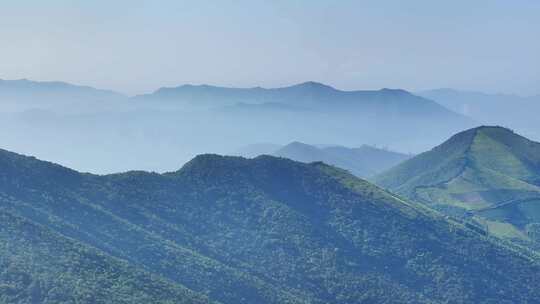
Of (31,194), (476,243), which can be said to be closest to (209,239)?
(31,194)

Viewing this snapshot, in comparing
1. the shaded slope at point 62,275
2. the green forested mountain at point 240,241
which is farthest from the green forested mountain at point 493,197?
the shaded slope at point 62,275

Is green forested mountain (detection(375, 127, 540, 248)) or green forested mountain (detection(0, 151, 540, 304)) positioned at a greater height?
green forested mountain (detection(375, 127, 540, 248))

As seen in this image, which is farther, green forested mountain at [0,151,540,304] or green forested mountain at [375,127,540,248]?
green forested mountain at [375,127,540,248]

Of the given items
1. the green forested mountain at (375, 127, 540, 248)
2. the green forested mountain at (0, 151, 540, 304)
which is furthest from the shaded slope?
the green forested mountain at (375, 127, 540, 248)

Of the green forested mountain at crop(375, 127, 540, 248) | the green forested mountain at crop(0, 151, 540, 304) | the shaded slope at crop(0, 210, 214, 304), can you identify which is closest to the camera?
the shaded slope at crop(0, 210, 214, 304)

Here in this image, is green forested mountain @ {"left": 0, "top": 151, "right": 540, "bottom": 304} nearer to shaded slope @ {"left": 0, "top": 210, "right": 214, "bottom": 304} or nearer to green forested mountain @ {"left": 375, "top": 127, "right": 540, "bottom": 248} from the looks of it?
shaded slope @ {"left": 0, "top": 210, "right": 214, "bottom": 304}

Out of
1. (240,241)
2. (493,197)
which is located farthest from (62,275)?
(493,197)

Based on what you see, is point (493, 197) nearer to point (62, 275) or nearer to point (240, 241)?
point (240, 241)

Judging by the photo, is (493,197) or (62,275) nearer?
(62,275)
